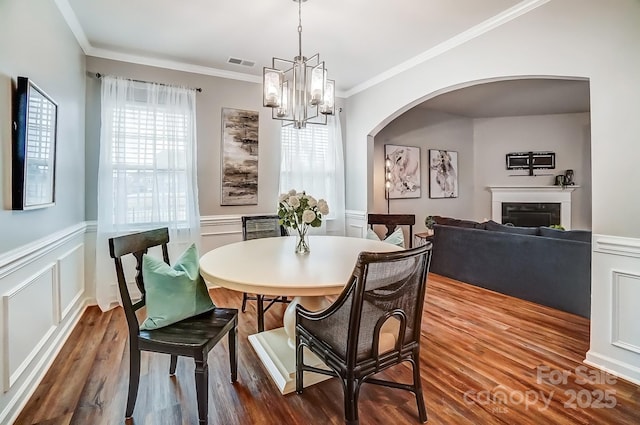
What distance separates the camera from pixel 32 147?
6.14ft

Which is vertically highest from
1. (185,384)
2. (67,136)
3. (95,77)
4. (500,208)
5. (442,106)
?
(442,106)

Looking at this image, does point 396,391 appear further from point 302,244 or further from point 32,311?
point 32,311

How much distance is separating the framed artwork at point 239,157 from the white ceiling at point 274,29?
582 mm

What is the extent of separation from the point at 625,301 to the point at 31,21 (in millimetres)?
4091

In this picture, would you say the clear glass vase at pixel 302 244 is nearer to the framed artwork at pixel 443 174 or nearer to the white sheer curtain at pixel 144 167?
the white sheer curtain at pixel 144 167

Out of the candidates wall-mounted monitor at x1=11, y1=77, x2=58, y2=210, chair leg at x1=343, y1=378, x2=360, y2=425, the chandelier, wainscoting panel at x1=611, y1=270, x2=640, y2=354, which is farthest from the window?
wainscoting panel at x1=611, y1=270, x2=640, y2=354

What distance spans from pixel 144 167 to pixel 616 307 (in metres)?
4.18

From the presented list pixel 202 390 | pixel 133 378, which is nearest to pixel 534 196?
pixel 202 390

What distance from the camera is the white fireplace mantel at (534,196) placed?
5.99 metres

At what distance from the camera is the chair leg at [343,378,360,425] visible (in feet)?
4.36

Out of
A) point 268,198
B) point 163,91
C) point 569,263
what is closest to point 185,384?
point 268,198

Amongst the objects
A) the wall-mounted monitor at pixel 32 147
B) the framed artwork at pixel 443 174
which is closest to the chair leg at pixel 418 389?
the wall-mounted monitor at pixel 32 147

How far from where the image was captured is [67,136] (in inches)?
105

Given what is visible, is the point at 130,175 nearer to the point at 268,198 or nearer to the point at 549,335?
the point at 268,198
